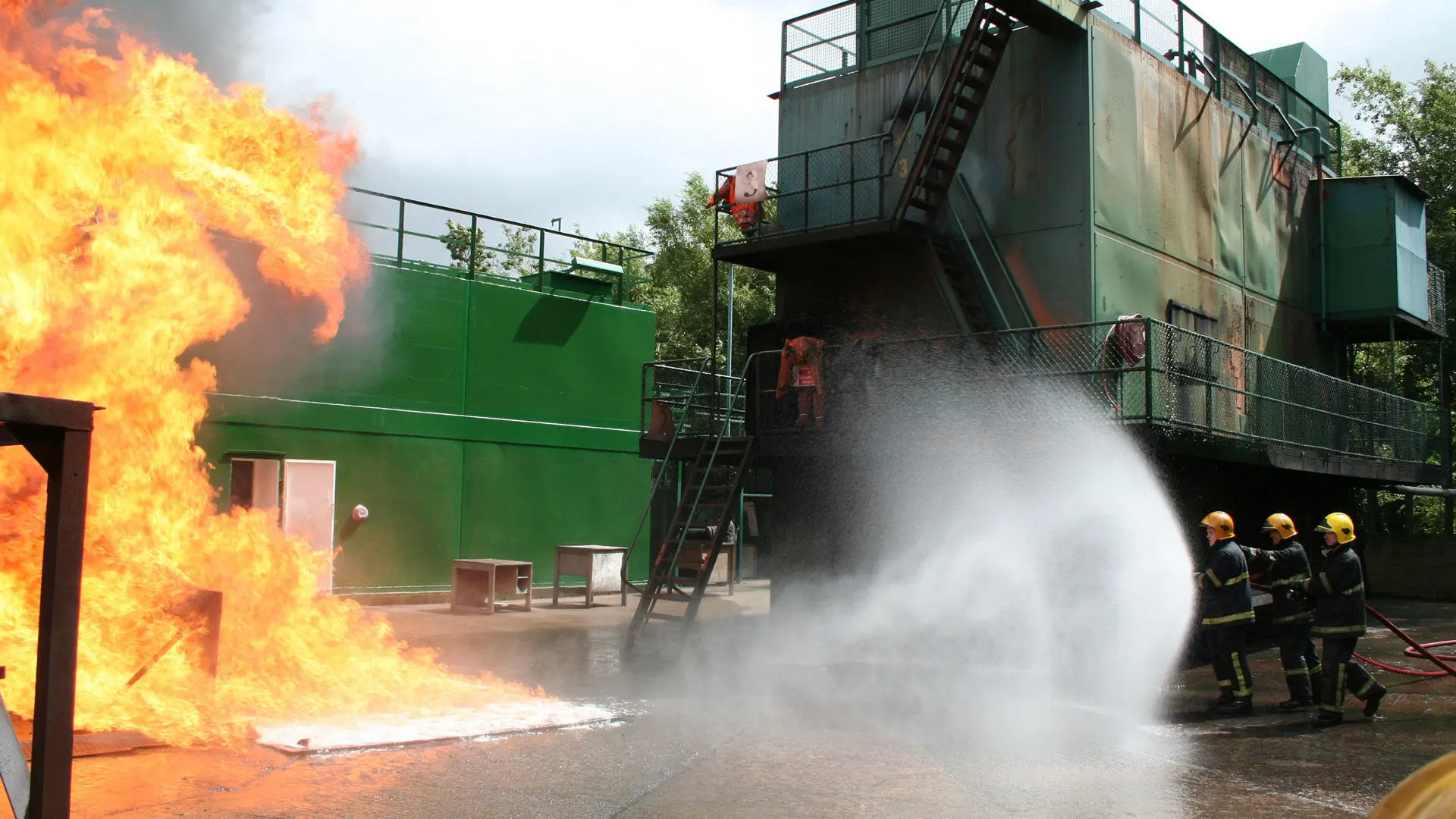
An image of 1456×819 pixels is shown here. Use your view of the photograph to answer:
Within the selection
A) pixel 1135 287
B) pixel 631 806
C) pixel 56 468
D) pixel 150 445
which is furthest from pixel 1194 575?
pixel 56 468

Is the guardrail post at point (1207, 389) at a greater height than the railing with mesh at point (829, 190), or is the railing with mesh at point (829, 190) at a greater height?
the railing with mesh at point (829, 190)

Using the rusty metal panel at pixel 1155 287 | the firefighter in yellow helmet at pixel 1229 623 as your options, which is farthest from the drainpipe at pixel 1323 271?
the firefighter in yellow helmet at pixel 1229 623

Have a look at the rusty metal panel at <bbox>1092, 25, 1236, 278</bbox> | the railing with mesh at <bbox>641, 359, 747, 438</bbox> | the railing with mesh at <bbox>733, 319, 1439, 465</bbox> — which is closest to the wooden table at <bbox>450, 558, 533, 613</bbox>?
the railing with mesh at <bbox>641, 359, 747, 438</bbox>

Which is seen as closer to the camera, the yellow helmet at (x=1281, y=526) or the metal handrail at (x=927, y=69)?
the yellow helmet at (x=1281, y=526)

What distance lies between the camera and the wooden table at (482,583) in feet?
54.8

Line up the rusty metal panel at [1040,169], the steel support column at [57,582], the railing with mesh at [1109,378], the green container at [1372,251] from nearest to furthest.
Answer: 1. the steel support column at [57,582]
2. the railing with mesh at [1109,378]
3. the rusty metal panel at [1040,169]
4. the green container at [1372,251]

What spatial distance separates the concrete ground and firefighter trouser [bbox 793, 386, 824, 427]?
3.99m

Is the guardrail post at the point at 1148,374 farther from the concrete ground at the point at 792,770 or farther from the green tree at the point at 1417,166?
the green tree at the point at 1417,166

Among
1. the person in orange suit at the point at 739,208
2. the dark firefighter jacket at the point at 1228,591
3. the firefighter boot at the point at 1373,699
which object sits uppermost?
the person in orange suit at the point at 739,208

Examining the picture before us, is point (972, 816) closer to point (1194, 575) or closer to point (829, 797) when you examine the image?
point (829, 797)

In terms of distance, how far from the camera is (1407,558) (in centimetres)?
2200

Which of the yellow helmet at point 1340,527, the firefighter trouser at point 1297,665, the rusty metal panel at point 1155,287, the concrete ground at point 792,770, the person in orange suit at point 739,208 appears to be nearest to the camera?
the concrete ground at point 792,770

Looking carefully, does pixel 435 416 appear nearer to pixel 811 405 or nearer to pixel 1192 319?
pixel 811 405

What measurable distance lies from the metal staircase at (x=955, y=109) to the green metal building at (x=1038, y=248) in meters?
0.03
